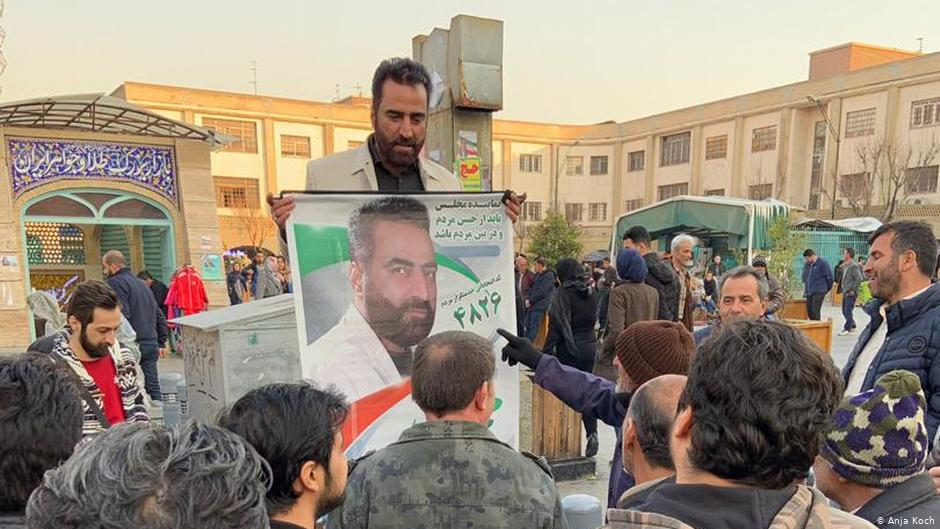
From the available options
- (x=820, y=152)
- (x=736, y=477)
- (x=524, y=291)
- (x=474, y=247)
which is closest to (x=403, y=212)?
(x=474, y=247)

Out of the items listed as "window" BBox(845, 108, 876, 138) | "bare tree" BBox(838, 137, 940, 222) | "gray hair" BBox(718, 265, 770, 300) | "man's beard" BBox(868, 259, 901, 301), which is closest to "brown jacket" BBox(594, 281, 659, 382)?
"gray hair" BBox(718, 265, 770, 300)

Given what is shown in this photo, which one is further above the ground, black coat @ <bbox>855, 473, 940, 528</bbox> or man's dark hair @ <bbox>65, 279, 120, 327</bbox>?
man's dark hair @ <bbox>65, 279, 120, 327</bbox>

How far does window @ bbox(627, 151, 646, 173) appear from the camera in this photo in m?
40.2

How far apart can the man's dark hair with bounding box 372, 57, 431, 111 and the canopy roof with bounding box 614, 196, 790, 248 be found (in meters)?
11.7

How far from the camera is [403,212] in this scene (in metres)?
2.50

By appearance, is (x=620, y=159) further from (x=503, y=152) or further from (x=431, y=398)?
(x=431, y=398)

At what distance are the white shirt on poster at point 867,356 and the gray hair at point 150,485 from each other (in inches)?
111

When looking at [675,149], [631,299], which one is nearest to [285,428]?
[631,299]

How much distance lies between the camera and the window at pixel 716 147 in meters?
35.6

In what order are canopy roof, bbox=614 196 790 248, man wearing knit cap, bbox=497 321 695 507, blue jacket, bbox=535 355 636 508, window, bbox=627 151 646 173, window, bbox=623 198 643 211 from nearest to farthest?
man wearing knit cap, bbox=497 321 695 507 → blue jacket, bbox=535 355 636 508 → canopy roof, bbox=614 196 790 248 → window, bbox=627 151 646 173 → window, bbox=623 198 643 211

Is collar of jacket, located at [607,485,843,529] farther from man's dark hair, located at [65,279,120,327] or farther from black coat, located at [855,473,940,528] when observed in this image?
man's dark hair, located at [65,279,120,327]

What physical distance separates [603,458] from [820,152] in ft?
108

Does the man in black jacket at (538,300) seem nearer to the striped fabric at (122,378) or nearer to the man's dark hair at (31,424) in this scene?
the striped fabric at (122,378)

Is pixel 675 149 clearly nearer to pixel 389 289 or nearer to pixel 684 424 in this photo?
pixel 389 289
